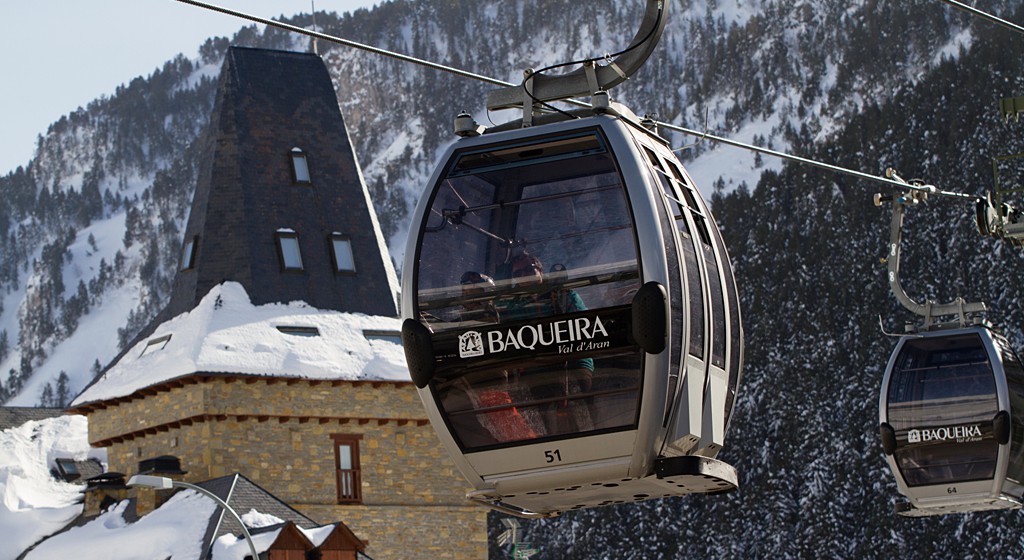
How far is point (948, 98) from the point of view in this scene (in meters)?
97.3

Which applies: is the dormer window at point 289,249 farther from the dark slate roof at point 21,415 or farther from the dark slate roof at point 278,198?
the dark slate roof at point 21,415

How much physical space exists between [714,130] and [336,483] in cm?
14428

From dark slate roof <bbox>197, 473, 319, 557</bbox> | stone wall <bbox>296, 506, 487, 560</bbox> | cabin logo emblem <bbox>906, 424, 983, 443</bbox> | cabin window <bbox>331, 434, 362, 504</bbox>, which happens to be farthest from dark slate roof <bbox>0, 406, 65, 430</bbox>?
cabin logo emblem <bbox>906, 424, 983, 443</bbox>

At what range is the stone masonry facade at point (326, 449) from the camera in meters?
38.7

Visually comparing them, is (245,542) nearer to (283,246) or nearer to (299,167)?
(283,246)

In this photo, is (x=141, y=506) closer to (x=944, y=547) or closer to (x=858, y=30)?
(x=944, y=547)

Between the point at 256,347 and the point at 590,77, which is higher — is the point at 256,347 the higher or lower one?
the lower one

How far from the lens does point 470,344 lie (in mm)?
11281

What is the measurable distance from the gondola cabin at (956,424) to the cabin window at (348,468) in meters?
19.5

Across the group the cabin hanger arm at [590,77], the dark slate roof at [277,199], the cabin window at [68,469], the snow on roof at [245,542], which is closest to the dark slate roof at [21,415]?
the cabin window at [68,469]

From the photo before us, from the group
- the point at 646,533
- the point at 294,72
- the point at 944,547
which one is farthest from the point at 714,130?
the point at 294,72

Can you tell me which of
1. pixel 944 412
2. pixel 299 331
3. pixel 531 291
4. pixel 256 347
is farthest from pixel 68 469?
pixel 531 291

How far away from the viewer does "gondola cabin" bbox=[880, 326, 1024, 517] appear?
2052 centimetres

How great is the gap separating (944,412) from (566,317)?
1076cm
